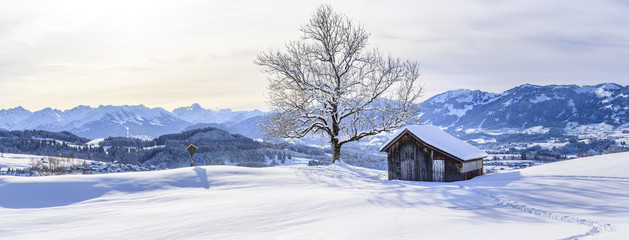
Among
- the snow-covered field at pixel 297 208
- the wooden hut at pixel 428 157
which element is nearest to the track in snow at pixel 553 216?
the snow-covered field at pixel 297 208

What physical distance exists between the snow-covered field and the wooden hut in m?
4.69

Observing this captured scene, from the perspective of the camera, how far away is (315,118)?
31.0 m

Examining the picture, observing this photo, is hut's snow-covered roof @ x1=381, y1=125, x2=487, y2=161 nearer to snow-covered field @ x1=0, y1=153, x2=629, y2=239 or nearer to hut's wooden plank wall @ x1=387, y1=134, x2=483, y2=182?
hut's wooden plank wall @ x1=387, y1=134, x2=483, y2=182

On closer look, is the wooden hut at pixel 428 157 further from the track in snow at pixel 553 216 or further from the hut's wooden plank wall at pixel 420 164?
the track in snow at pixel 553 216

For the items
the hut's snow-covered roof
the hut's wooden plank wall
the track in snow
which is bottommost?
the track in snow

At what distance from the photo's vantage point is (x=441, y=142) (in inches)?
1047

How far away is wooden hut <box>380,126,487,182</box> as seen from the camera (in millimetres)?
25703

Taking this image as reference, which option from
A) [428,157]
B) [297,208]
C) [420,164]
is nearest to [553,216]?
[297,208]

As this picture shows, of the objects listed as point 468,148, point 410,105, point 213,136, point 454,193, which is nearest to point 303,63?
point 410,105

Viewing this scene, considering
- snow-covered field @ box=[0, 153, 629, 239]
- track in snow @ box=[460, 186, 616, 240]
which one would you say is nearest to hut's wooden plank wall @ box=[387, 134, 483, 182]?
snow-covered field @ box=[0, 153, 629, 239]

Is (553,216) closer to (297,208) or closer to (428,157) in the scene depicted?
(297,208)

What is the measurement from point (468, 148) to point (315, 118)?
1157 cm

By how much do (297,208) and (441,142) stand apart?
1599 cm

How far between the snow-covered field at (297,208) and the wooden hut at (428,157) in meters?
4.69
